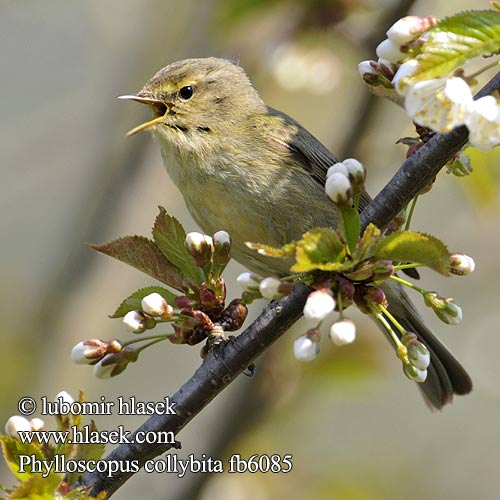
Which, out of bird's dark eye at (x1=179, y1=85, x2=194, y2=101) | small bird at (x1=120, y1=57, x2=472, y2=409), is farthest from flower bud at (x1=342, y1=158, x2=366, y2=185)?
bird's dark eye at (x1=179, y1=85, x2=194, y2=101)

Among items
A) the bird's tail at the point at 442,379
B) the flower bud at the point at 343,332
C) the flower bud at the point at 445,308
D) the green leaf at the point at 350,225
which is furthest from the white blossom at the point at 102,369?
the bird's tail at the point at 442,379

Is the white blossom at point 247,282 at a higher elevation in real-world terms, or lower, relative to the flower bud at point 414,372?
higher

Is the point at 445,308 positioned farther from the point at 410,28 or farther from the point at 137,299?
the point at 137,299

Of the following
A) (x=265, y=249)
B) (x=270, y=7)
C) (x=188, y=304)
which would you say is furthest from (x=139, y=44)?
(x=265, y=249)

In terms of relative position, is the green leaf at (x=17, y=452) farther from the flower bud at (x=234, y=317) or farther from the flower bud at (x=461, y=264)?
the flower bud at (x=461, y=264)

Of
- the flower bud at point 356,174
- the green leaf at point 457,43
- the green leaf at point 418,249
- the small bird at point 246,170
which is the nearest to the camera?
the green leaf at point 457,43

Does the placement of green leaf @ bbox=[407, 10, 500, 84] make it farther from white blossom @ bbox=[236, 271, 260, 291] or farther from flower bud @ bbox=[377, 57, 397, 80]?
white blossom @ bbox=[236, 271, 260, 291]

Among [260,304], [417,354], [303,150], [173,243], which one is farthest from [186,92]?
[417,354]
